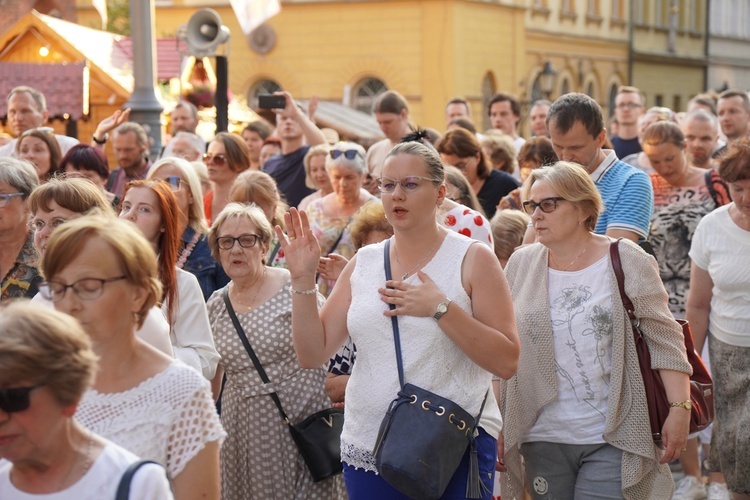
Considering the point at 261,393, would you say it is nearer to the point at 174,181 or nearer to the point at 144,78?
the point at 174,181

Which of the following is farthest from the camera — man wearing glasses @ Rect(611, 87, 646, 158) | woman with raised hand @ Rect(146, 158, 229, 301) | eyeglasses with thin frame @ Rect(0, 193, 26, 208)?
man wearing glasses @ Rect(611, 87, 646, 158)

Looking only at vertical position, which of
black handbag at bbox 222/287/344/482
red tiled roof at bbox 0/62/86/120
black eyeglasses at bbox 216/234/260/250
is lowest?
black handbag at bbox 222/287/344/482

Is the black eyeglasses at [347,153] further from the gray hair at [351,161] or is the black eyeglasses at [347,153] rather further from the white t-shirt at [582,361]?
the white t-shirt at [582,361]

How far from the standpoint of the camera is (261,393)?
235 inches

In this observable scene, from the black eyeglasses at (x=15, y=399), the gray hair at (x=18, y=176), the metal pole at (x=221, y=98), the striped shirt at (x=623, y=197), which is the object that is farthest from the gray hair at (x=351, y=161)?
the black eyeglasses at (x=15, y=399)

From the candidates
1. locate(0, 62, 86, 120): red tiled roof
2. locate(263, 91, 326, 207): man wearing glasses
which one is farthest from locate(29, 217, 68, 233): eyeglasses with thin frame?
locate(0, 62, 86, 120): red tiled roof

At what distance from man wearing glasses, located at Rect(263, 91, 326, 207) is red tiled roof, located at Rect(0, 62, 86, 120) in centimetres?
345

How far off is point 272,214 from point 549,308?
3.00 meters

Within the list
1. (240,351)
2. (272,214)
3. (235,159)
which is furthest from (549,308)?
(235,159)

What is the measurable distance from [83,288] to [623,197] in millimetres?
3442

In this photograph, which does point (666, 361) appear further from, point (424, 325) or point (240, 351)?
point (240, 351)

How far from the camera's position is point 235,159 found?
9469 millimetres

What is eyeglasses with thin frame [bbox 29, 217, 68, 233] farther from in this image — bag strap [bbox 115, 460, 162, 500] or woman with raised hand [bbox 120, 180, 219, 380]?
bag strap [bbox 115, 460, 162, 500]

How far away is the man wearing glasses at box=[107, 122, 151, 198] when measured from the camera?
32.3ft
